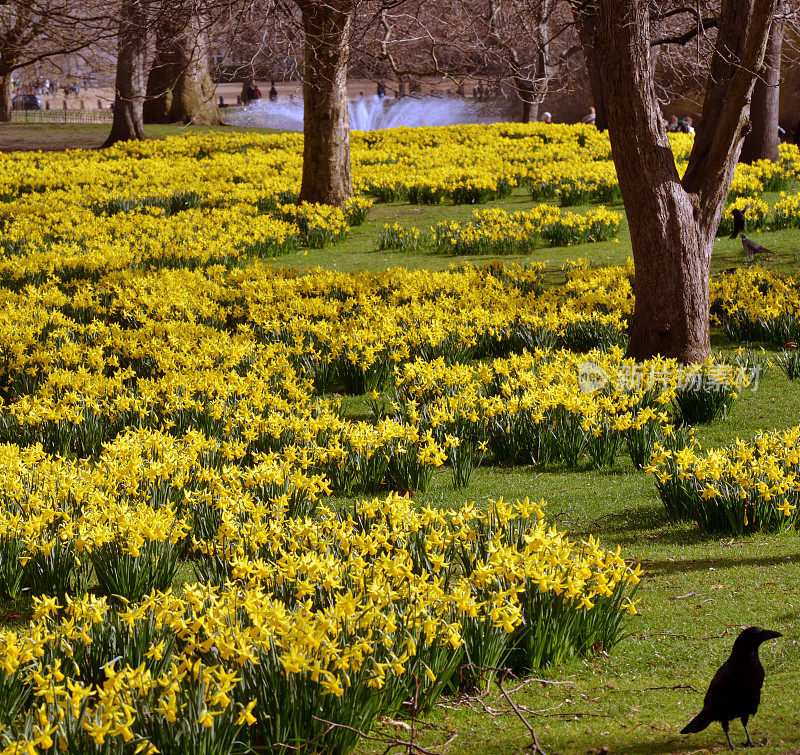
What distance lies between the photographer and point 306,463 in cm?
471

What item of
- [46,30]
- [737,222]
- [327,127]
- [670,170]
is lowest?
[737,222]

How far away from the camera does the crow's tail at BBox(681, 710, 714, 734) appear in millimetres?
2514

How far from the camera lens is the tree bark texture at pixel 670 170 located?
651 cm

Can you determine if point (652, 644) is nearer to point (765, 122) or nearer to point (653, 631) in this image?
point (653, 631)

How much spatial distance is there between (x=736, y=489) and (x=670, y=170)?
3258 millimetres

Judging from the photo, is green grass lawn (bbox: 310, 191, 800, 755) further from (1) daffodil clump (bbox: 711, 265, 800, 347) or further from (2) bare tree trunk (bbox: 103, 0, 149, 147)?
(2) bare tree trunk (bbox: 103, 0, 149, 147)

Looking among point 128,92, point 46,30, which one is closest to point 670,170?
point 46,30

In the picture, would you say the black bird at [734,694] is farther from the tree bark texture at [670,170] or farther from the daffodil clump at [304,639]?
the tree bark texture at [670,170]

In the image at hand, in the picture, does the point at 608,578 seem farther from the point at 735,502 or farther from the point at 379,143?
the point at 379,143

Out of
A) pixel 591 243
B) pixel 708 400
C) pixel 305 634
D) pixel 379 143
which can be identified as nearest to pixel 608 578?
pixel 305 634

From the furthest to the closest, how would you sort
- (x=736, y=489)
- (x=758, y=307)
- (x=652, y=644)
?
(x=758, y=307), (x=736, y=489), (x=652, y=644)

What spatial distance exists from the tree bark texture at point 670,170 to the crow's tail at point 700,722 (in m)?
4.57

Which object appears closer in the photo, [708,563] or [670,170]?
[708,563]

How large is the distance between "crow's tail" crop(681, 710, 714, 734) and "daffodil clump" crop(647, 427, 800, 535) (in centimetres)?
181
